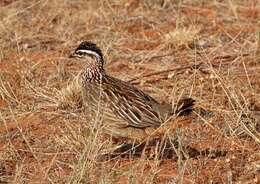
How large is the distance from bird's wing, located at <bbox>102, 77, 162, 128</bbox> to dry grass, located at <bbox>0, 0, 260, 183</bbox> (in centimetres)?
25

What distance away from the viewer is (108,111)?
273 inches

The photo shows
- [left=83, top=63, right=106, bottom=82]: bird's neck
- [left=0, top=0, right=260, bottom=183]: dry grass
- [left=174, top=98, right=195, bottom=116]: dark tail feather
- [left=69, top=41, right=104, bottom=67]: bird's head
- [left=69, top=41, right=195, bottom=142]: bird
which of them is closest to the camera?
[left=0, top=0, right=260, bottom=183]: dry grass

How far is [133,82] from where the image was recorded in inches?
356

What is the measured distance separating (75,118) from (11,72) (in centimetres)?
130

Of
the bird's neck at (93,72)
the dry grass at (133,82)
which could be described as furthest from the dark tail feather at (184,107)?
the bird's neck at (93,72)

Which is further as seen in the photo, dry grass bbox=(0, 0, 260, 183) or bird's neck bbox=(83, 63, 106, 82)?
bird's neck bbox=(83, 63, 106, 82)

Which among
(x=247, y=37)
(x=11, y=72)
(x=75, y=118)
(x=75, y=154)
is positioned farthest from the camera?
(x=247, y=37)

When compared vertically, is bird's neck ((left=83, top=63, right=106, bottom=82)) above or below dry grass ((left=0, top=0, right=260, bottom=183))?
above

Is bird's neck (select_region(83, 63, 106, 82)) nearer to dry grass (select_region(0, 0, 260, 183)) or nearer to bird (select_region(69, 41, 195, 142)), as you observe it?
bird (select_region(69, 41, 195, 142))

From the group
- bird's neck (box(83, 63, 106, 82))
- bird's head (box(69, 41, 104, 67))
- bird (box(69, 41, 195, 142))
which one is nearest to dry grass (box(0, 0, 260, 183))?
bird (box(69, 41, 195, 142))

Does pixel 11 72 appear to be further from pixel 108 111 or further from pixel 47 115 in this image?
pixel 108 111

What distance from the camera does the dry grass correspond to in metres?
6.45

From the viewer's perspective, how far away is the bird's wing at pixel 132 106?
6805 mm

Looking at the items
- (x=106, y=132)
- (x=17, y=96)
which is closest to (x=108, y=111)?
(x=106, y=132)
